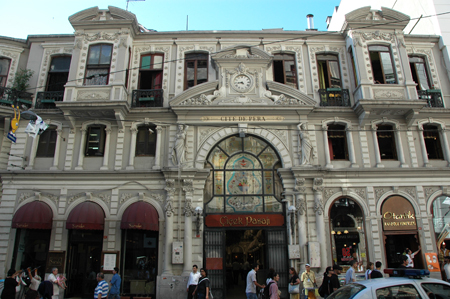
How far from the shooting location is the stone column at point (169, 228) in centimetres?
1609

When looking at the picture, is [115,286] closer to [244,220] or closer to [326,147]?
[244,220]

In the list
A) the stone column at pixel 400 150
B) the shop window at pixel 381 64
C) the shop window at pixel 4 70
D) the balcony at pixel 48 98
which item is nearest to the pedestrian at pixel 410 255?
the stone column at pixel 400 150

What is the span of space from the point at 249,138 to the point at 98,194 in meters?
8.68

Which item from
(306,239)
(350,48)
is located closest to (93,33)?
(350,48)

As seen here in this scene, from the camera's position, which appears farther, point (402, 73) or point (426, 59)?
point (426, 59)

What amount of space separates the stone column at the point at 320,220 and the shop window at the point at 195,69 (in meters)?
8.93

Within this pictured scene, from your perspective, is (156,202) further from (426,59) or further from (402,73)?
(426,59)

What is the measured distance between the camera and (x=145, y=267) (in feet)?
54.7

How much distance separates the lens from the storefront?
16.8 metres

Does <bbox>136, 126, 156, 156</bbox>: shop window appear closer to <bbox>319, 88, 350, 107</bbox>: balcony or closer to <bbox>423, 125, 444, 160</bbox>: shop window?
<bbox>319, 88, 350, 107</bbox>: balcony

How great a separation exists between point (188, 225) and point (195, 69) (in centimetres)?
936

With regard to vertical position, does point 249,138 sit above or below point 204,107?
below

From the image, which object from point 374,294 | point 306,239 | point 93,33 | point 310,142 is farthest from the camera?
point 93,33

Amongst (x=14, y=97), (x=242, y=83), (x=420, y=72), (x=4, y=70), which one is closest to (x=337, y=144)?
(x=242, y=83)
